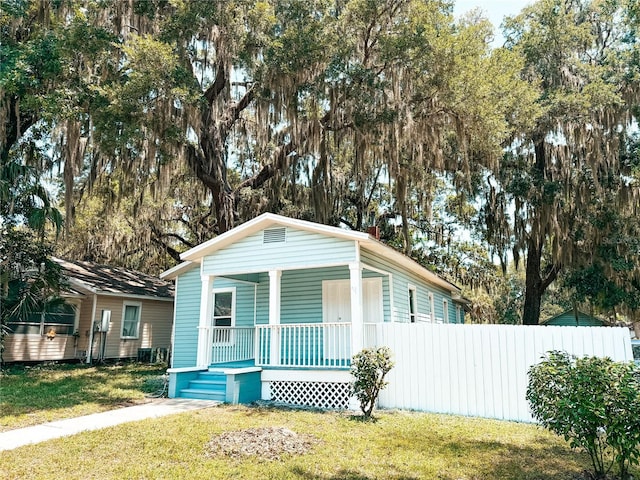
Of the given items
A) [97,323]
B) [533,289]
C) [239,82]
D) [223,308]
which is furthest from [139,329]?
[533,289]

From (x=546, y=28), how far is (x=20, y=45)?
16.0 m

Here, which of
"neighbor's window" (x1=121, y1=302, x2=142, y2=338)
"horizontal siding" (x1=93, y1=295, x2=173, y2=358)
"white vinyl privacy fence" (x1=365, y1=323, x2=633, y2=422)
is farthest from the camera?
"neighbor's window" (x1=121, y1=302, x2=142, y2=338)

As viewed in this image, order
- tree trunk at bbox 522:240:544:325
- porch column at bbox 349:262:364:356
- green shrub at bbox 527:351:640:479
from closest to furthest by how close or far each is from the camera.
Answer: green shrub at bbox 527:351:640:479 < porch column at bbox 349:262:364:356 < tree trunk at bbox 522:240:544:325

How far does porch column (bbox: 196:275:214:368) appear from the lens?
10227 mm

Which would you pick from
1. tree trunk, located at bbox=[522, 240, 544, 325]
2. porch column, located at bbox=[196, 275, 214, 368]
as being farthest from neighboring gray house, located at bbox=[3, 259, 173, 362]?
tree trunk, located at bbox=[522, 240, 544, 325]

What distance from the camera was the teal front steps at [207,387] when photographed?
920 cm

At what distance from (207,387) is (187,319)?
A: 4.41 m

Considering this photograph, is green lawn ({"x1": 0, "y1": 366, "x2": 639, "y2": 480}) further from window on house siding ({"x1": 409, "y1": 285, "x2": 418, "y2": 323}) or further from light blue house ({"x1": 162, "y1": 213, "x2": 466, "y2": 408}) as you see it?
window on house siding ({"x1": 409, "y1": 285, "x2": 418, "y2": 323})

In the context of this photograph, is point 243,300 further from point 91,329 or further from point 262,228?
point 91,329

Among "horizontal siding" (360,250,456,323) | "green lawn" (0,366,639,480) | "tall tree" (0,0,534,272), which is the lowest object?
"green lawn" (0,366,639,480)

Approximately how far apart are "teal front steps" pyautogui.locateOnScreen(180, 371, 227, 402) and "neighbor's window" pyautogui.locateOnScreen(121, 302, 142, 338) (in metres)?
8.76

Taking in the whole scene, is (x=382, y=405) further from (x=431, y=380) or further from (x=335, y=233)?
(x=335, y=233)

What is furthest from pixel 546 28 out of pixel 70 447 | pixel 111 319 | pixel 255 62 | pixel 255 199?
pixel 111 319

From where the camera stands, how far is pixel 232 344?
11617 mm
